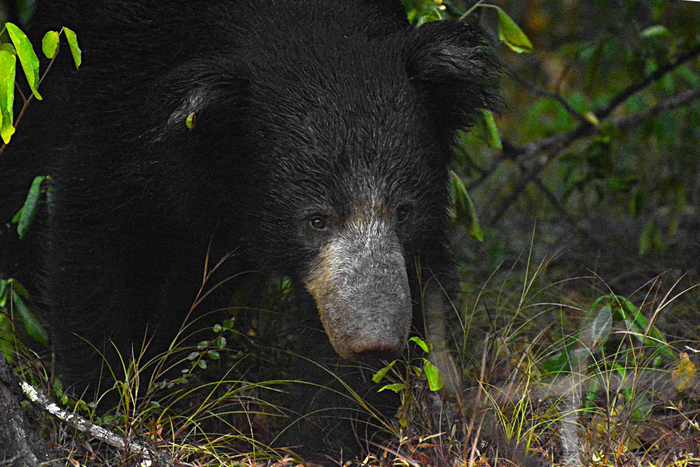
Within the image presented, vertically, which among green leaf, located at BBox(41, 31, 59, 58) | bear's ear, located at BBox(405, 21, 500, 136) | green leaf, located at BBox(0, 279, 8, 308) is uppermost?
green leaf, located at BBox(41, 31, 59, 58)

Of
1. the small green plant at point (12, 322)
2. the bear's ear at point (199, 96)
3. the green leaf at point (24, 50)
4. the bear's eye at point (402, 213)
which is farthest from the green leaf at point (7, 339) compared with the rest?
the bear's eye at point (402, 213)

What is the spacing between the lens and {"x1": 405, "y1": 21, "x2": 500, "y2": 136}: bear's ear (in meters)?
3.44

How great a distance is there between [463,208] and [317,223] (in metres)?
0.93

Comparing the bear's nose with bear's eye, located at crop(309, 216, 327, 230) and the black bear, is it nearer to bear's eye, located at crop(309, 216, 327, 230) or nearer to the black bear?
the black bear

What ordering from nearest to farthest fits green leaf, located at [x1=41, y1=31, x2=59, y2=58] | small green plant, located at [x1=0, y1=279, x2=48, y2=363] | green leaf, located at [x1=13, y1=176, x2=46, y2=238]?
green leaf, located at [x1=41, y1=31, x2=59, y2=58] → small green plant, located at [x1=0, y1=279, x2=48, y2=363] → green leaf, located at [x1=13, y1=176, x2=46, y2=238]

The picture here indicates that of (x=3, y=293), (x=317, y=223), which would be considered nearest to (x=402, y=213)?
(x=317, y=223)

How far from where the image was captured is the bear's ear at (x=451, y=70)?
344 centimetres

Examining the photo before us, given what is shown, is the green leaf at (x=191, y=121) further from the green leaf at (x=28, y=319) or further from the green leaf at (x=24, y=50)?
the green leaf at (x=28, y=319)

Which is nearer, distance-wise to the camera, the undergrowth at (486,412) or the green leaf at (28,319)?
the undergrowth at (486,412)

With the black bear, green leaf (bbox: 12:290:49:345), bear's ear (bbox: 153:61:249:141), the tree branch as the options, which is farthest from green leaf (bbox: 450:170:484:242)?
green leaf (bbox: 12:290:49:345)

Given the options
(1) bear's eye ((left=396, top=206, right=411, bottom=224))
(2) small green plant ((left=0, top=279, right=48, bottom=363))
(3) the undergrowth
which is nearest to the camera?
(3) the undergrowth

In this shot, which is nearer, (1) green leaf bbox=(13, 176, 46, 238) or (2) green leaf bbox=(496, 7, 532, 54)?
(1) green leaf bbox=(13, 176, 46, 238)

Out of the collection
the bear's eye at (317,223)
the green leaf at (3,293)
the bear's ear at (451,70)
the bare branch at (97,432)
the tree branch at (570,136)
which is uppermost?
the bear's ear at (451,70)

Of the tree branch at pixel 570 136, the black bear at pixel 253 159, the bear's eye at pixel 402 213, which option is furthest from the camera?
the tree branch at pixel 570 136
